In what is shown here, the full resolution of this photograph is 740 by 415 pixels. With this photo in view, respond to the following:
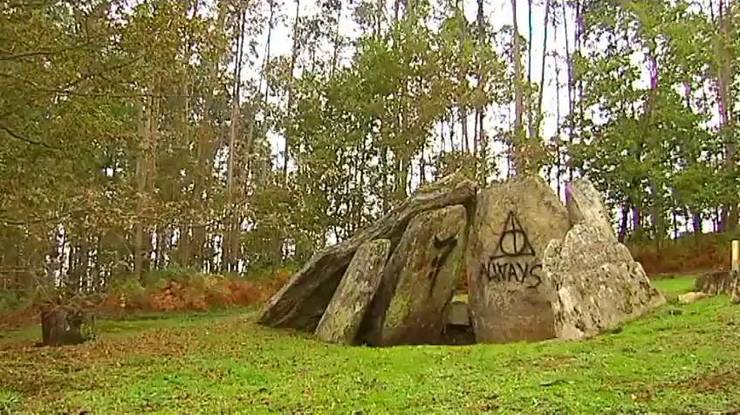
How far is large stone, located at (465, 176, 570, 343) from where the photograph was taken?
39.0 ft

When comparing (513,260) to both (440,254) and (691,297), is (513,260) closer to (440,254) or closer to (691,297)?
(440,254)

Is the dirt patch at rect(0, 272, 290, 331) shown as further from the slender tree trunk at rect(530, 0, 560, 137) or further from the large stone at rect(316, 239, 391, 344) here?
the slender tree trunk at rect(530, 0, 560, 137)

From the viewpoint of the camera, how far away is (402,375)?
7312 millimetres

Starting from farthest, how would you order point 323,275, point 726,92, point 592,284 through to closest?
point 726,92 → point 323,275 → point 592,284

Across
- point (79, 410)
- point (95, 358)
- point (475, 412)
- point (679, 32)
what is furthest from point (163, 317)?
point (679, 32)

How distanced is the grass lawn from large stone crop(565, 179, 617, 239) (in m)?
1.56

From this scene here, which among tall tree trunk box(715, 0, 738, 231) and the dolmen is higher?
tall tree trunk box(715, 0, 738, 231)

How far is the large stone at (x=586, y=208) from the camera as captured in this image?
1138cm

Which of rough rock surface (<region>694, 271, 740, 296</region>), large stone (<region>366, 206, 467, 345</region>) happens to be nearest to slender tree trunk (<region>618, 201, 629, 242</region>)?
rough rock surface (<region>694, 271, 740, 296</region>)

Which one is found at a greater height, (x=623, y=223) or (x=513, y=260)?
(x=623, y=223)

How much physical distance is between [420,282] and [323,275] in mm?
1908

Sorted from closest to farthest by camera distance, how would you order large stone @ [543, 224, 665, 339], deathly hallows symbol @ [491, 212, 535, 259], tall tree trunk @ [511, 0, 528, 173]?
large stone @ [543, 224, 665, 339] → deathly hallows symbol @ [491, 212, 535, 259] → tall tree trunk @ [511, 0, 528, 173]

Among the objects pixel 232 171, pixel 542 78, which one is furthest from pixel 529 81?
pixel 232 171

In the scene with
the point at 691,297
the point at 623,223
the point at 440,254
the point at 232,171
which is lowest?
the point at 691,297
